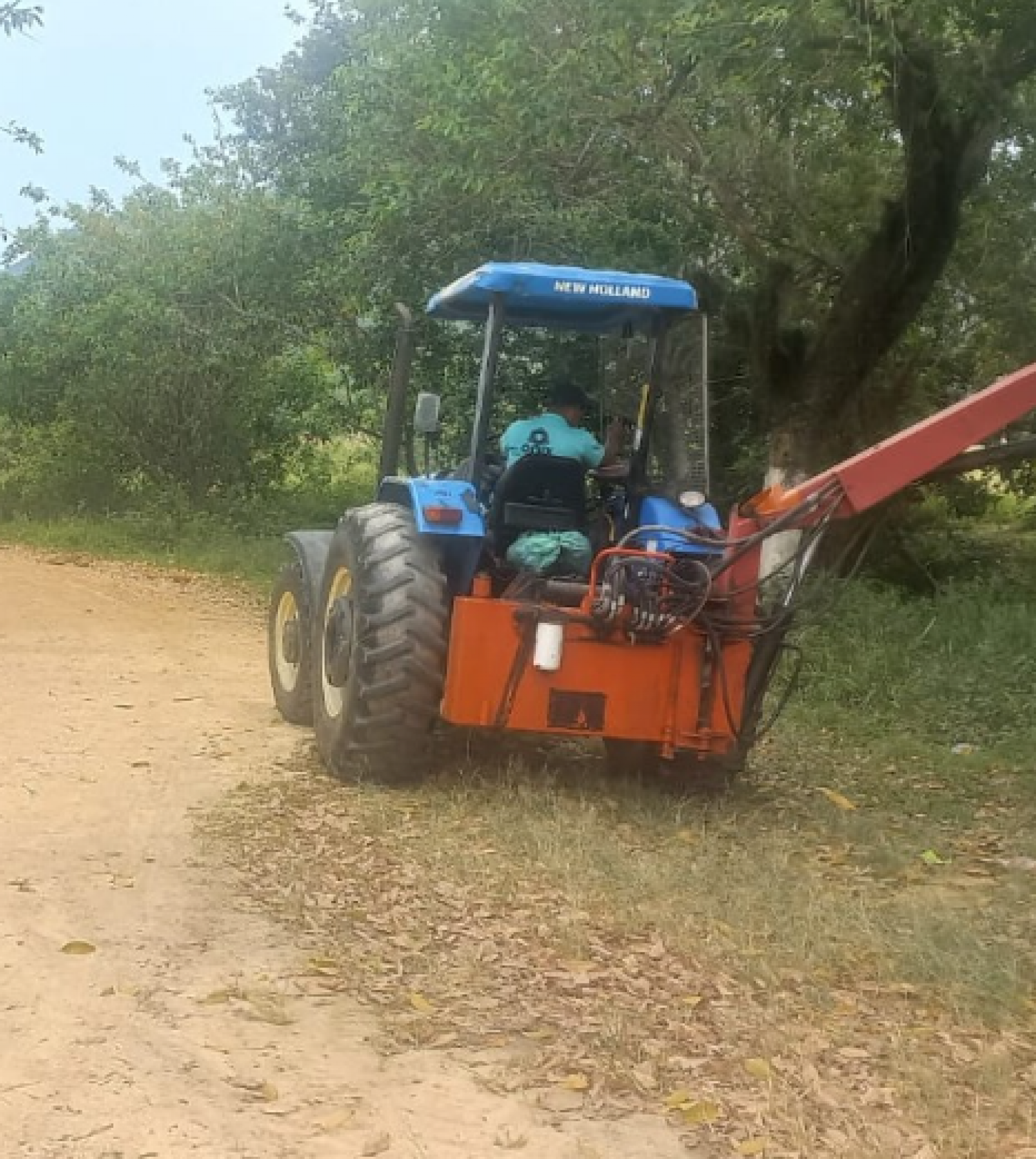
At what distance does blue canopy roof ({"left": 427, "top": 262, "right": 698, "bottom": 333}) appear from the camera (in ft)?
24.0

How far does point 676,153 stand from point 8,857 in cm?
783

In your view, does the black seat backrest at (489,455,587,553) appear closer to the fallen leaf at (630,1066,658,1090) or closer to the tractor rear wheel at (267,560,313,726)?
the tractor rear wheel at (267,560,313,726)

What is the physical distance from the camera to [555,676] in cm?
701

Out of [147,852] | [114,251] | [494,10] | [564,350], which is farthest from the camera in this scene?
[114,251]

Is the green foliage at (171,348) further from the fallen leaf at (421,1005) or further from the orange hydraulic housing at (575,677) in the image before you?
the fallen leaf at (421,1005)

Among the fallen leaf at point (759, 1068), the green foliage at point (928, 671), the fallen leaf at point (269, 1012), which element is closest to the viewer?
the fallen leaf at point (759, 1068)

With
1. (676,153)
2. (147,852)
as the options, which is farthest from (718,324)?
(147,852)

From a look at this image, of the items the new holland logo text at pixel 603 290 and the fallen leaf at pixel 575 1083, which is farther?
the new holland logo text at pixel 603 290

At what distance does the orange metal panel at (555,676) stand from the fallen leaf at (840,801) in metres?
1.02

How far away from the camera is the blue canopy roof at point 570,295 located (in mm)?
7312

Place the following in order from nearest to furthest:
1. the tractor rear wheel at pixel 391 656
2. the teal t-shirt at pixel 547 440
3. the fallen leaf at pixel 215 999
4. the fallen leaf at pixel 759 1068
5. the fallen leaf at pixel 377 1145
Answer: the fallen leaf at pixel 377 1145 < the fallen leaf at pixel 759 1068 < the fallen leaf at pixel 215 999 < the tractor rear wheel at pixel 391 656 < the teal t-shirt at pixel 547 440

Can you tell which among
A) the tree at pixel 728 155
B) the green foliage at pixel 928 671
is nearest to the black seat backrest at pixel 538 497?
the tree at pixel 728 155

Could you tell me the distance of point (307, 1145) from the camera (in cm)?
380

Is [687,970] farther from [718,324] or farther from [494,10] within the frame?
[718,324]
